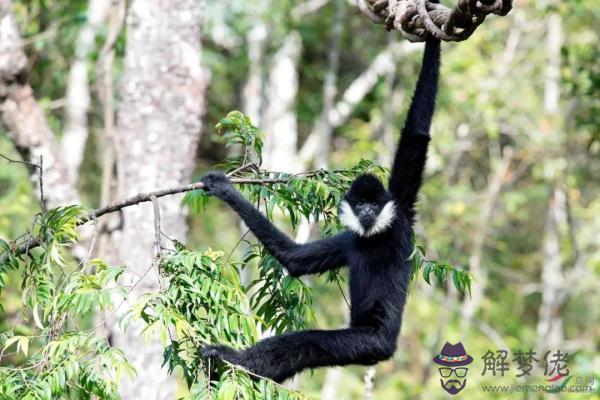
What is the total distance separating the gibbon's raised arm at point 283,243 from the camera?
5547 mm

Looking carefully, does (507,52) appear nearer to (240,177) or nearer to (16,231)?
(16,231)

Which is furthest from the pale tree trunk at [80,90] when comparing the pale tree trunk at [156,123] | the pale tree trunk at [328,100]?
the pale tree trunk at [156,123]

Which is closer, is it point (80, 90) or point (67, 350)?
point (67, 350)

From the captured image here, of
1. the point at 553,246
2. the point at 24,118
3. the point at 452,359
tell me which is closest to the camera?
the point at 452,359

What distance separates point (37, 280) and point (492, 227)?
13.5 meters

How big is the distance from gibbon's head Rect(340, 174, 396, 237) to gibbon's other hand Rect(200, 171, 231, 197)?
0.87 metres

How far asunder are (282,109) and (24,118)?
6.58 m

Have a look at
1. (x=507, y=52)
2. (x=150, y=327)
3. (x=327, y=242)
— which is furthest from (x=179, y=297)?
(x=507, y=52)

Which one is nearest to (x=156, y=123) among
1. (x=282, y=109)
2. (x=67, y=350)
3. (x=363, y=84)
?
(x=67, y=350)

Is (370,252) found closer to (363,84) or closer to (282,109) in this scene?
(282,109)

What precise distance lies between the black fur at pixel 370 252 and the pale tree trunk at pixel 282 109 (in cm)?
780

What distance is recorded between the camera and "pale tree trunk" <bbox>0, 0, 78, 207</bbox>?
339 inches

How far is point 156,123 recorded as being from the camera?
825cm

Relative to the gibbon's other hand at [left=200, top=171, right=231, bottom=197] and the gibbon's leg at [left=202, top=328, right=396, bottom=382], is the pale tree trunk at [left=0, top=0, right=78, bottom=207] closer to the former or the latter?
the gibbon's other hand at [left=200, top=171, right=231, bottom=197]
